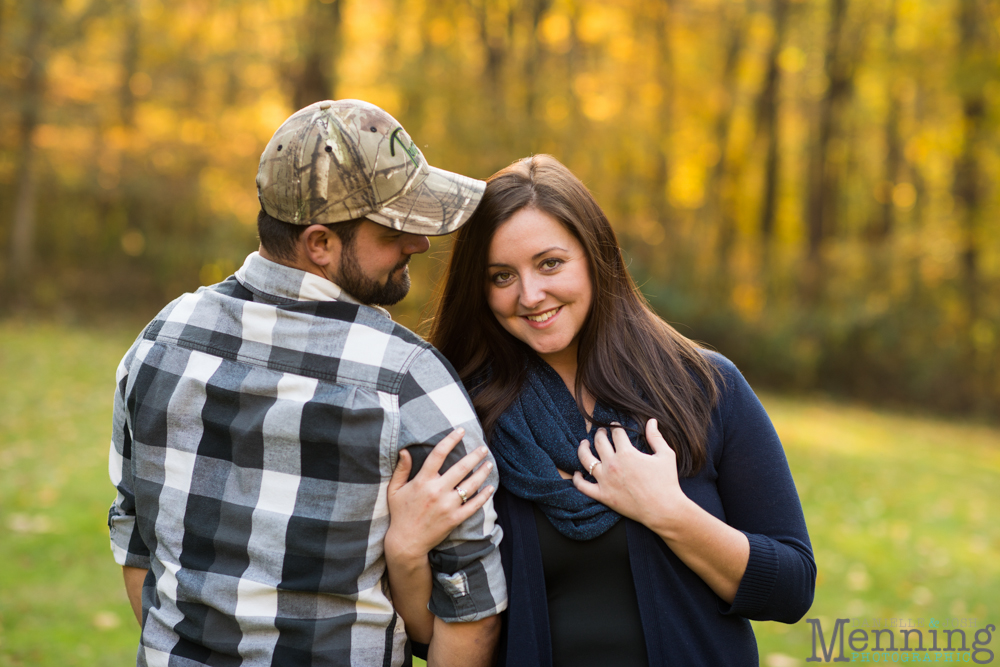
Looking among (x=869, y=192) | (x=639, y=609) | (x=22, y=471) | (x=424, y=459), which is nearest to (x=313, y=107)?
(x=424, y=459)

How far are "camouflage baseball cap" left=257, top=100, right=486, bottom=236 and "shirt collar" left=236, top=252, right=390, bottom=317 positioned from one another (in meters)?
0.11

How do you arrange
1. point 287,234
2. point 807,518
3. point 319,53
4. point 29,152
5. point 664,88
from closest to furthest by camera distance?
point 287,234, point 807,518, point 29,152, point 319,53, point 664,88

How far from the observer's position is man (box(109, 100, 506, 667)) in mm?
1717

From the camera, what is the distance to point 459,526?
179cm

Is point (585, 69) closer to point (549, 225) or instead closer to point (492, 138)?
point (492, 138)

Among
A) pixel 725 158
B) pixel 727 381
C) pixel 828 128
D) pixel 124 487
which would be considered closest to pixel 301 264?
pixel 124 487

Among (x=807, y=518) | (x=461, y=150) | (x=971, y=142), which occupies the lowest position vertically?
(x=807, y=518)

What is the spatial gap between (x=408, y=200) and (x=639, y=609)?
1146 mm

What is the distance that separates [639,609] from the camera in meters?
1.98

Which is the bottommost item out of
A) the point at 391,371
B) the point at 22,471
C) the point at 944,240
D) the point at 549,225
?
Answer: the point at 22,471

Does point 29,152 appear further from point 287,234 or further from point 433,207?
point 433,207

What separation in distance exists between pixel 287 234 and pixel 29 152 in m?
16.5

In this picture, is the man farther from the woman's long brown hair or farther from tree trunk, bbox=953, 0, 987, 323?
tree trunk, bbox=953, 0, 987, 323

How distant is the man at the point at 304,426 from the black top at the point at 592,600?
0.69 ft
